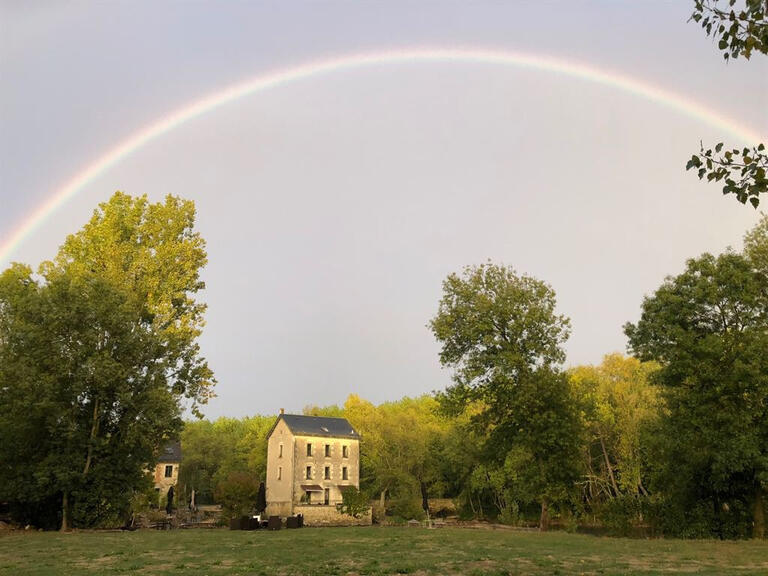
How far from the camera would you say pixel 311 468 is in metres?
63.7

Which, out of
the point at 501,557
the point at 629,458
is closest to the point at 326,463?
the point at 629,458

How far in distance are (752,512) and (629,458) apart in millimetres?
19205

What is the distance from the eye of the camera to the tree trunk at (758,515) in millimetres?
26891

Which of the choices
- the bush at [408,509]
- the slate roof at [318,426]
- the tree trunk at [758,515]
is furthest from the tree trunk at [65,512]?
the tree trunk at [758,515]

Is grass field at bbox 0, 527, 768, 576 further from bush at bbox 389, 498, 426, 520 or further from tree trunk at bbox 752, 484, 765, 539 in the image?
bush at bbox 389, 498, 426, 520

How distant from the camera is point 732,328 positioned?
94.4 feet

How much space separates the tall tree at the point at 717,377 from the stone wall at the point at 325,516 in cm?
3708

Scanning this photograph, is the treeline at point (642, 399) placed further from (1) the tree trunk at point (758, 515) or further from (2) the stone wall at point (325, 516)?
(2) the stone wall at point (325, 516)

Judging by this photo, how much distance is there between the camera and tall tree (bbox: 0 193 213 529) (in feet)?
94.9

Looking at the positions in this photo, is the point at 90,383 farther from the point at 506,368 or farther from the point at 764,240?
the point at 764,240

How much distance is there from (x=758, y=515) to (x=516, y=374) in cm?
1383

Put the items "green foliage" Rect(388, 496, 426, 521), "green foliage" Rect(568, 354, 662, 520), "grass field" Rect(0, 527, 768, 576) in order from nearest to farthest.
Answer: "grass field" Rect(0, 527, 768, 576) → "green foliage" Rect(568, 354, 662, 520) → "green foliage" Rect(388, 496, 426, 521)

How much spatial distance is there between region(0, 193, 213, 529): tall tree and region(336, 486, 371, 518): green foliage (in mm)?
28203

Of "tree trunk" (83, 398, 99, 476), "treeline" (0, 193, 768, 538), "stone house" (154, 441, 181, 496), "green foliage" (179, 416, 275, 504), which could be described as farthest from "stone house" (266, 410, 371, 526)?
"tree trunk" (83, 398, 99, 476)
